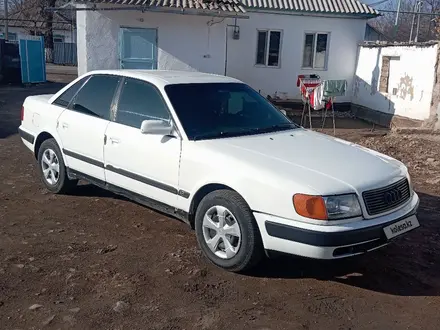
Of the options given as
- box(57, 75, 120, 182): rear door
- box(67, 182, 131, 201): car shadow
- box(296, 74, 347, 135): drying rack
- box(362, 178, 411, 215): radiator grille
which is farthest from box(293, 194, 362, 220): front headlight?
box(296, 74, 347, 135): drying rack

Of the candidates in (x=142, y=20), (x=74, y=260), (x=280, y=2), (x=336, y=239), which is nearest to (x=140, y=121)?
(x=74, y=260)

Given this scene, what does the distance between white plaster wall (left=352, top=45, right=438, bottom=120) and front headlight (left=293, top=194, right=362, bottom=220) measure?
9.32 metres

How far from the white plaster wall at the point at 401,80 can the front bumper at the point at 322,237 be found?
923 cm

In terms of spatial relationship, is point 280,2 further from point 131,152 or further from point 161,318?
point 161,318

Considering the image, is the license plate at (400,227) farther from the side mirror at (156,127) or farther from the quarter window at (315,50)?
the quarter window at (315,50)

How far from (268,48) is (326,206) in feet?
40.8

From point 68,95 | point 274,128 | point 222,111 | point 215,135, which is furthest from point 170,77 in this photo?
point 68,95

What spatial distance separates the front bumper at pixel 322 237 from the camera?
3.62 m

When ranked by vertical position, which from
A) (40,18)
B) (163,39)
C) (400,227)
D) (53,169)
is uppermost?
(40,18)

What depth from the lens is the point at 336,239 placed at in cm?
→ 362

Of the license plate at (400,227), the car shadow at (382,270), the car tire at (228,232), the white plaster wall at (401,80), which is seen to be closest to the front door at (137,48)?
the white plaster wall at (401,80)

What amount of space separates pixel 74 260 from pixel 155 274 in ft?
2.51

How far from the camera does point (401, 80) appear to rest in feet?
43.8

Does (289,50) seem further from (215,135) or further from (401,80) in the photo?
(215,135)
